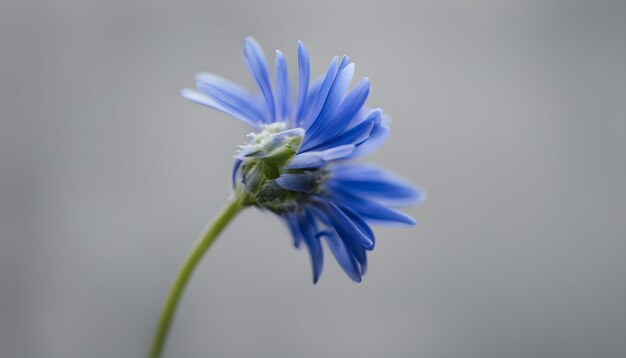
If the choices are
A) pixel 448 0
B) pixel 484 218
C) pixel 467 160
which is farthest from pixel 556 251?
pixel 448 0

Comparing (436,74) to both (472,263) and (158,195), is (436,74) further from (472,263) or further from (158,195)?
(158,195)

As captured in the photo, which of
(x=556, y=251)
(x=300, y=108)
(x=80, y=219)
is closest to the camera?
(x=300, y=108)

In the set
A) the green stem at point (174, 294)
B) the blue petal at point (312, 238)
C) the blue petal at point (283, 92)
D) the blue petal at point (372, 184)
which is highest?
the blue petal at point (283, 92)

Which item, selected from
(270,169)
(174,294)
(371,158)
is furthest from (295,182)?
(371,158)

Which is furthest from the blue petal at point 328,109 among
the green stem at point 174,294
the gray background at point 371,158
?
the gray background at point 371,158

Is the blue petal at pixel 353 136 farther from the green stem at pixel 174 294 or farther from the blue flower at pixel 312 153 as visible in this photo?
the green stem at pixel 174 294

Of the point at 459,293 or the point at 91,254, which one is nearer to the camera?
the point at 91,254
